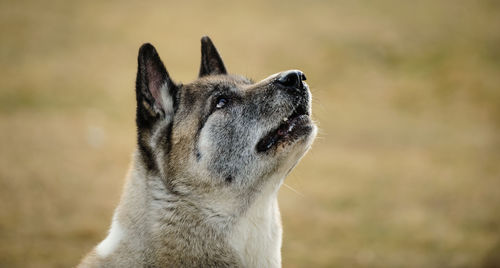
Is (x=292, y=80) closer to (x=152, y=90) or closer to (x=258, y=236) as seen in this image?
(x=152, y=90)

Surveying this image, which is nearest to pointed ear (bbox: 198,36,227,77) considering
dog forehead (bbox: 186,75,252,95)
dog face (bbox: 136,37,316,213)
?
dog forehead (bbox: 186,75,252,95)

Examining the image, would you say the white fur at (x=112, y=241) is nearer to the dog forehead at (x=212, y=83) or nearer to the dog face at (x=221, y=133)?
the dog face at (x=221, y=133)

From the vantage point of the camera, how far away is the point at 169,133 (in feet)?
16.5

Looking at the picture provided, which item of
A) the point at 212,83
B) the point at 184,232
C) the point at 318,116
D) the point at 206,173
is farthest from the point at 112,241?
the point at 318,116

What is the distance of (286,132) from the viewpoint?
196 inches

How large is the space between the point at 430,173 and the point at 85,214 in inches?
443

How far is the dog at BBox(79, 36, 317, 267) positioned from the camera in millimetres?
4730

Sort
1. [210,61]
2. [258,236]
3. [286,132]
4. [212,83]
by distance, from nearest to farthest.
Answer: [258,236], [286,132], [212,83], [210,61]

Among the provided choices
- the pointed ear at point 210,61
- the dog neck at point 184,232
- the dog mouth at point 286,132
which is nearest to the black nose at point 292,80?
the dog mouth at point 286,132

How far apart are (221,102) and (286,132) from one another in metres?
0.75

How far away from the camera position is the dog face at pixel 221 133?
15.9 ft

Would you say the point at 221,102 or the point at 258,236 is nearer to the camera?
the point at 258,236

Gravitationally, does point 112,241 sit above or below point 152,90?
below

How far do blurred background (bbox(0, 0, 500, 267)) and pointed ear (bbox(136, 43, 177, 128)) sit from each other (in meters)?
2.21
